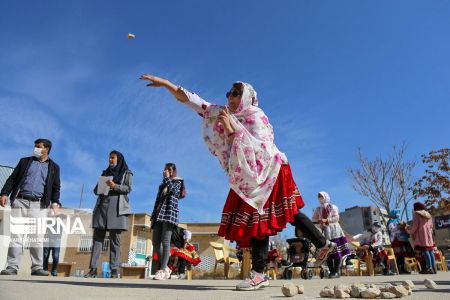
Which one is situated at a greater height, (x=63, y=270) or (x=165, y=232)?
(x=165, y=232)

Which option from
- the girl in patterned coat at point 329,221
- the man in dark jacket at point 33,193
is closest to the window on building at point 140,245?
the girl in patterned coat at point 329,221

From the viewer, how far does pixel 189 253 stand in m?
8.06

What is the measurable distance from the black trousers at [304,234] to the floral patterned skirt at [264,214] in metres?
0.09

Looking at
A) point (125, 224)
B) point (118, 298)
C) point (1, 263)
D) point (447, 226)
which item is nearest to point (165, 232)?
point (125, 224)

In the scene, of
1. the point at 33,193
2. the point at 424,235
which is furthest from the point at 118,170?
the point at 424,235

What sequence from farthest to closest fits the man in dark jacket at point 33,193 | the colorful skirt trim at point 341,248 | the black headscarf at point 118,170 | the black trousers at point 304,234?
the colorful skirt trim at point 341,248 < the black headscarf at point 118,170 < the man in dark jacket at point 33,193 < the black trousers at point 304,234

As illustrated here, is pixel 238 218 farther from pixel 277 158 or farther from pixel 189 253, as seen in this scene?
pixel 189 253

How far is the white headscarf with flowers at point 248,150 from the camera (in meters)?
3.26

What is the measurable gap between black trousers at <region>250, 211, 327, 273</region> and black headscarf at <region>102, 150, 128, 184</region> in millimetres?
3274

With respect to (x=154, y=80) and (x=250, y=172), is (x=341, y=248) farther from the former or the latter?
(x=154, y=80)

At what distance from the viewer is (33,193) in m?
5.25

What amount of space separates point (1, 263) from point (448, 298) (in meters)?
14.9

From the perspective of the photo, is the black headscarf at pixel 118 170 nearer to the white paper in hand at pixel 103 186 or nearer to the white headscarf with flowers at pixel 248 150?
the white paper in hand at pixel 103 186

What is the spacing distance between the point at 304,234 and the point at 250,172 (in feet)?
3.16
